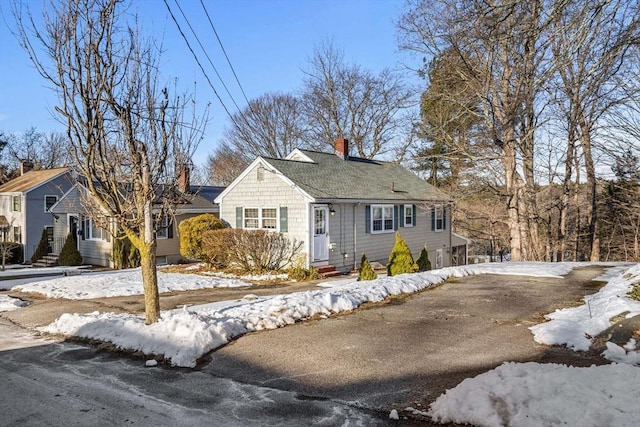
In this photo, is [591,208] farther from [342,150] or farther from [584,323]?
[584,323]

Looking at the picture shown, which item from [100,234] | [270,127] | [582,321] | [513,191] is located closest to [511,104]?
[513,191]

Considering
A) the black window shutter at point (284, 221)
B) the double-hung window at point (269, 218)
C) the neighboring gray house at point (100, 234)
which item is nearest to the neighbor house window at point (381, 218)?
the black window shutter at point (284, 221)

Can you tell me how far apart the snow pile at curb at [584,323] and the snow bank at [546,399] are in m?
1.54

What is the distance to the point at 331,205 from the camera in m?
18.2

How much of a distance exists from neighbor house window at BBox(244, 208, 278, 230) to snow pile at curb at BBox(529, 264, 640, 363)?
39.4 ft

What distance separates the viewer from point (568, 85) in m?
19.6

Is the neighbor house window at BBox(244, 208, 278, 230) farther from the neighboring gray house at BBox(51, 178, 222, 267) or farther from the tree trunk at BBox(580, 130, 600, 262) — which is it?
the tree trunk at BBox(580, 130, 600, 262)

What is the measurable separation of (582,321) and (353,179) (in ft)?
48.1

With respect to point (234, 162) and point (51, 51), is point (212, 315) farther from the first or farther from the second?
point (234, 162)

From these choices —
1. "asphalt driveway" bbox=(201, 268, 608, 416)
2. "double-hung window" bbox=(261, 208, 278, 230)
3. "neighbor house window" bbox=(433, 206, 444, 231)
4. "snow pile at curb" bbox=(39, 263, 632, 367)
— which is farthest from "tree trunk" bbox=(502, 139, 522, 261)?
"snow pile at curb" bbox=(39, 263, 632, 367)

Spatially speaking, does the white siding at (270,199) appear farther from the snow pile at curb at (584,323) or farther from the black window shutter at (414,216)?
the snow pile at curb at (584,323)

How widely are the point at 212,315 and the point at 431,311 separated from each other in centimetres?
391

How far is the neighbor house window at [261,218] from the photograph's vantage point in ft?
61.4

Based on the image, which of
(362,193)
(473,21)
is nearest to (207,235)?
(362,193)
